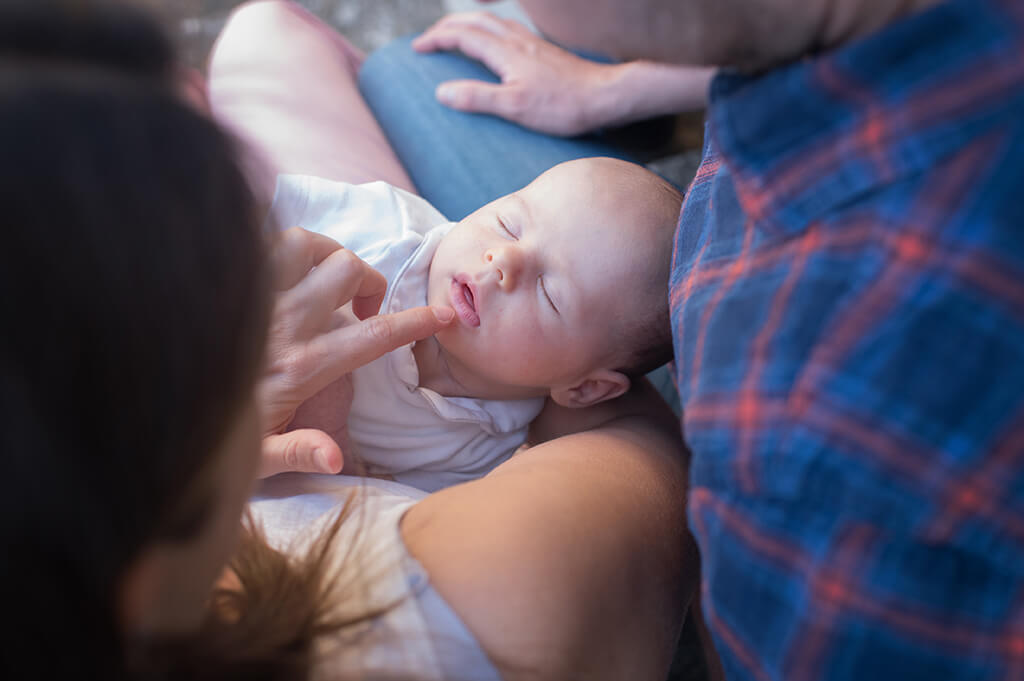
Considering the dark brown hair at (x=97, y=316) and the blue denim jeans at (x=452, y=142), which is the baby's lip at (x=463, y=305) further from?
the dark brown hair at (x=97, y=316)

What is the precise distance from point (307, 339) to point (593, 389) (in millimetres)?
453

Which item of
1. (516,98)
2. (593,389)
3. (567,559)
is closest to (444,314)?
(593,389)

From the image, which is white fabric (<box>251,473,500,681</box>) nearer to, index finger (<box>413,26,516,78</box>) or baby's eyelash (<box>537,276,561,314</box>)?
baby's eyelash (<box>537,276,561,314</box>)

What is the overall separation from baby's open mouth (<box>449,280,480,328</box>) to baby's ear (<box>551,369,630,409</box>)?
0.61ft

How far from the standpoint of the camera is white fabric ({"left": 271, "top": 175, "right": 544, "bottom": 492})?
43.7 inches

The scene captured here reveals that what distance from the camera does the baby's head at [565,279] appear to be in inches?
41.8

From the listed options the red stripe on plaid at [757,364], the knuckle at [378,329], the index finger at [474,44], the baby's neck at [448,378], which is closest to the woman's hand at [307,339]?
the knuckle at [378,329]

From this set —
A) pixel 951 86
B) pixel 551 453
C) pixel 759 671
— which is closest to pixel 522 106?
pixel 551 453

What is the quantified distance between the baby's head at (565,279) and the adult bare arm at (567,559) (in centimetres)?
23

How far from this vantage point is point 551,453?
874 mm

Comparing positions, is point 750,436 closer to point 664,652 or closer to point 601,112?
point 664,652

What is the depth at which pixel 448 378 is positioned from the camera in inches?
46.2

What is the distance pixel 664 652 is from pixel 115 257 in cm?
67

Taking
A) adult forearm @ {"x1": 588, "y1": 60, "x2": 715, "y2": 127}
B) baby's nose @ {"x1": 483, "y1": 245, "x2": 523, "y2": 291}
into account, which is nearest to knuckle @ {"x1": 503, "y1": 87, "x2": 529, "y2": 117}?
adult forearm @ {"x1": 588, "y1": 60, "x2": 715, "y2": 127}
